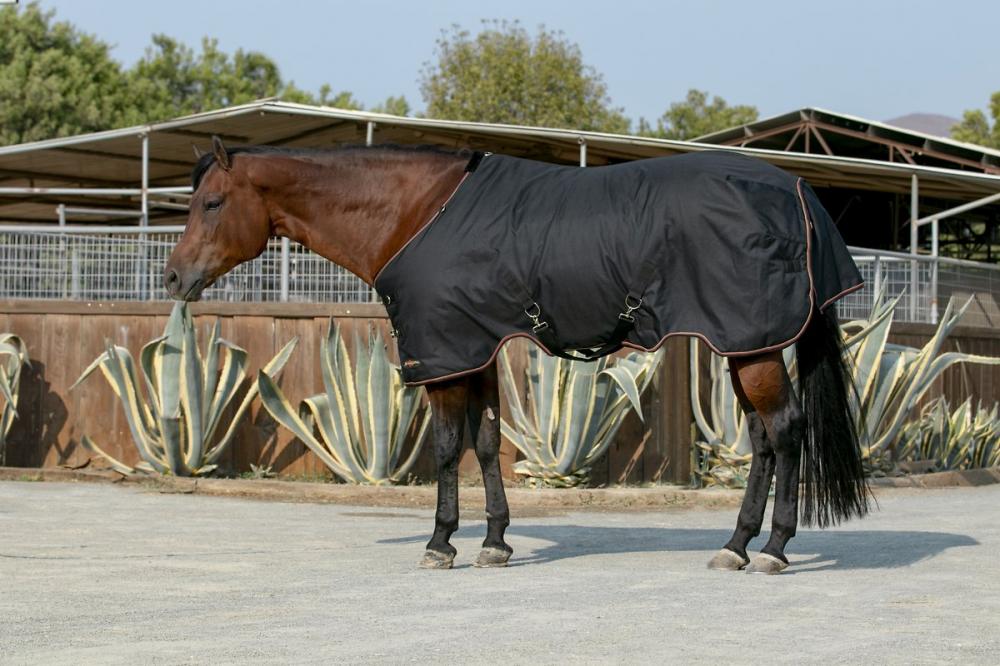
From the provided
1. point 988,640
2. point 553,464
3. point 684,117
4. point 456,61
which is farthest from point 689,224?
point 684,117

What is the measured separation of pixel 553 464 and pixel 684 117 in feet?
179

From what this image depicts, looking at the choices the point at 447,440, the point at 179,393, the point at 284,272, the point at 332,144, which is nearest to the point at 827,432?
the point at 447,440

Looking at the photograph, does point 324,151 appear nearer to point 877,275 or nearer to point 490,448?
point 490,448

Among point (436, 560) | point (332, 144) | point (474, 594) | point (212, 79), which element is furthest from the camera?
point (212, 79)

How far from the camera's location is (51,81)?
2093 inches

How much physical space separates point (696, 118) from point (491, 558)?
59258 mm

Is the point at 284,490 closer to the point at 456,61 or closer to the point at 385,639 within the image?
the point at 385,639

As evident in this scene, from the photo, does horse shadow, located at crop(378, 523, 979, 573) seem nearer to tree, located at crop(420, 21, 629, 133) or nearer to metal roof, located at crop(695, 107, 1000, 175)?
metal roof, located at crop(695, 107, 1000, 175)

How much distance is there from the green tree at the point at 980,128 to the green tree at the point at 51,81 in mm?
33415

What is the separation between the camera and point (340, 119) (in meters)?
20.2

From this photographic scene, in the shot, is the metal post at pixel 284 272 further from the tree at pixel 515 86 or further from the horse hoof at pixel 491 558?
the tree at pixel 515 86

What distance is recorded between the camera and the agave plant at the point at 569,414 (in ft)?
40.8

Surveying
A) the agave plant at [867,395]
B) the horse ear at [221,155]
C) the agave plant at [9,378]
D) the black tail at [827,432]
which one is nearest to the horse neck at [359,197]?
the horse ear at [221,155]

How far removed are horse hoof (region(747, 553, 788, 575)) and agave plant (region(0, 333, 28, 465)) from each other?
8368 millimetres
